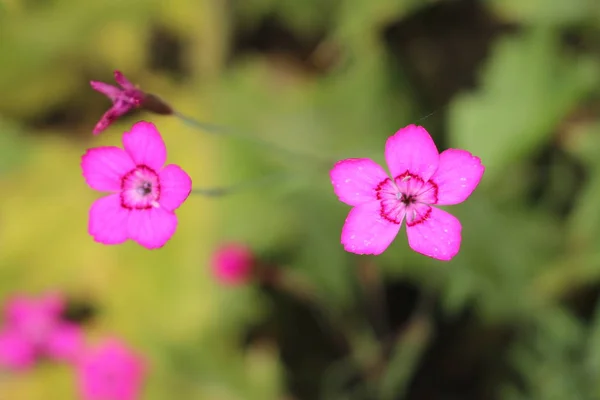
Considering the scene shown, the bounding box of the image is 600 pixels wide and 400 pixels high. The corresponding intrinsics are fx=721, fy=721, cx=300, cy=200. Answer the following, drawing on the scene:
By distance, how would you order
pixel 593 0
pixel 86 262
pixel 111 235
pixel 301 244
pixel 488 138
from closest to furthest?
pixel 111 235 → pixel 488 138 → pixel 593 0 → pixel 301 244 → pixel 86 262

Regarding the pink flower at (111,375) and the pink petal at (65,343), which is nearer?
the pink flower at (111,375)

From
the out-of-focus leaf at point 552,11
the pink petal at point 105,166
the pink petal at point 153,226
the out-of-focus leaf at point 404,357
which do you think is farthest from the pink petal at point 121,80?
the out-of-focus leaf at point 552,11

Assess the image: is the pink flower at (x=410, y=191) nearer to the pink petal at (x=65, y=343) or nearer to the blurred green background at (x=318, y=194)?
the blurred green background at (x=318, y=194)

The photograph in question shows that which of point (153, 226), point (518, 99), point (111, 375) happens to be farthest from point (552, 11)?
point (111, 375)

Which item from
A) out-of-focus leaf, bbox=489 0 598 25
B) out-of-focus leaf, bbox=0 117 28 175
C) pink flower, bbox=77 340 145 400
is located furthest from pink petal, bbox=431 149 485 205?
out-of-focus leaf, bbox=0 117 28 175

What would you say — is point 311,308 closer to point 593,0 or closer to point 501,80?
point 501,80

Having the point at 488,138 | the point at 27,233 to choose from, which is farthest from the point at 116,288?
the point at 488,138

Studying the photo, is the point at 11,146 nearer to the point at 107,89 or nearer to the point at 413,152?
the point at 107,89
